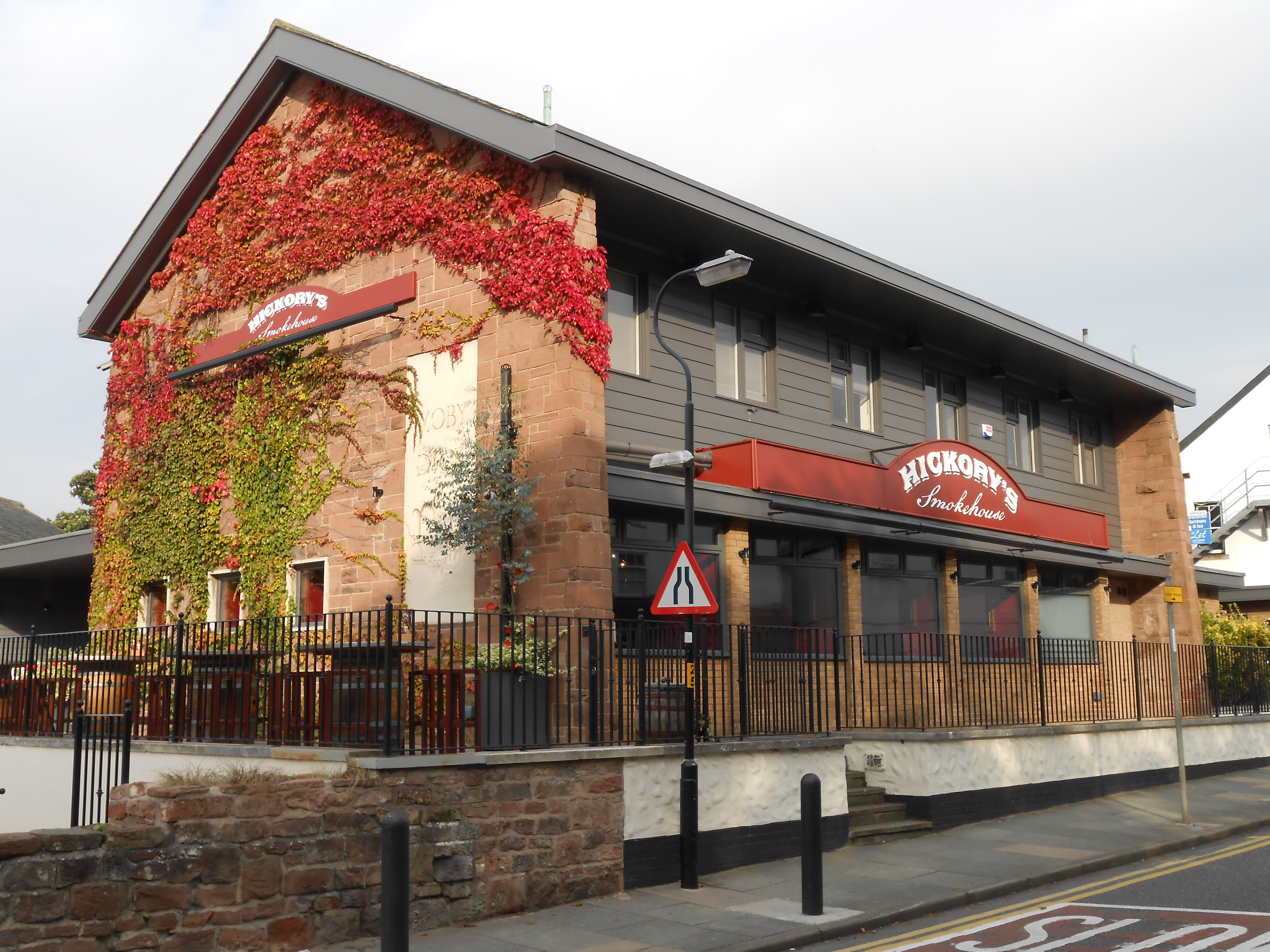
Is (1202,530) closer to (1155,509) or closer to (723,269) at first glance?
(1155,509)

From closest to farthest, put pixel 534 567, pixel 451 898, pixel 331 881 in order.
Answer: pixel 331 881 < pixel 451 898 < pixel 534 567

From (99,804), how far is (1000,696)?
1185 cm

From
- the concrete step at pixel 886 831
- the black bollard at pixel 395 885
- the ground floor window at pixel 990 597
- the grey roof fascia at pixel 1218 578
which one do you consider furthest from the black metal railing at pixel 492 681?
the grey roof fascia at pixel 1218 578

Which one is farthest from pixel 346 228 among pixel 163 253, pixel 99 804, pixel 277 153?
pixel 99 804

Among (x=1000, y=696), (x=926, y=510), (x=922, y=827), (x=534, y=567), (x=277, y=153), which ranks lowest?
(x=922, y=827)

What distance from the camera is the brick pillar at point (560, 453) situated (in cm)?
1308

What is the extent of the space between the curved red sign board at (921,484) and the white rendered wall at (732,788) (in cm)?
419

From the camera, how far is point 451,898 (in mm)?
9750

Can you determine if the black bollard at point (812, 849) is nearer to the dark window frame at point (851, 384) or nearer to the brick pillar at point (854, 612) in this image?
the brick pillar at point (854, 612)

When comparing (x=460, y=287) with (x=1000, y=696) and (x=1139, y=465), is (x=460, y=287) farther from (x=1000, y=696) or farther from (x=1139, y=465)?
(x=1139, y=465)

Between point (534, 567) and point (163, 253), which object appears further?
point (163, 253)

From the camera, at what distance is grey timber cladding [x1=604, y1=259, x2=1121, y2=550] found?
15773 mm

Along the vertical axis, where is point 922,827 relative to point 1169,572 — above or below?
below

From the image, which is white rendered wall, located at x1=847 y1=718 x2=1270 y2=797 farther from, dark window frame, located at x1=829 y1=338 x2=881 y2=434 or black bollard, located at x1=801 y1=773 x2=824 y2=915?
dark window frame, located at x1=829 y1=338 x2=881 y2=434
